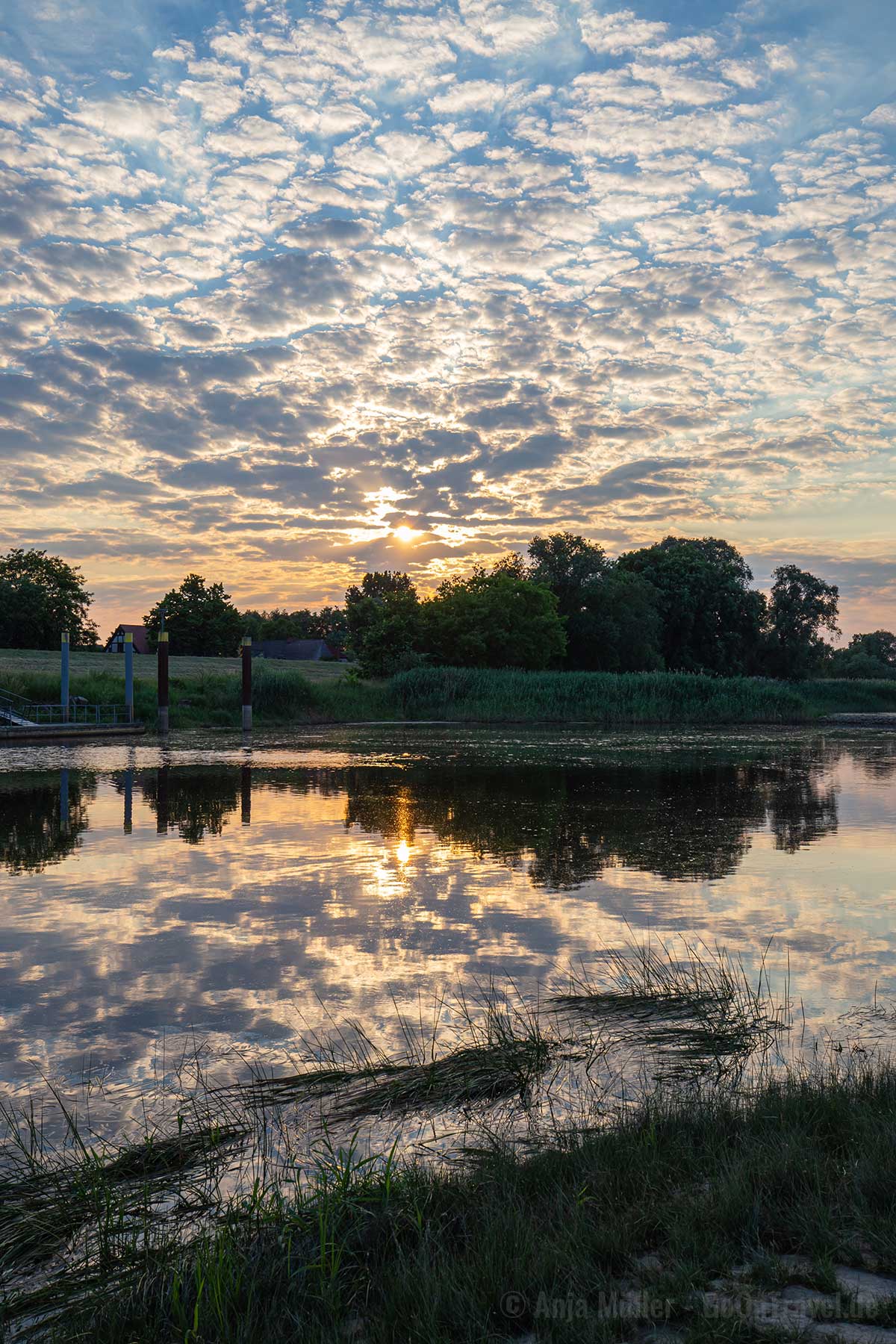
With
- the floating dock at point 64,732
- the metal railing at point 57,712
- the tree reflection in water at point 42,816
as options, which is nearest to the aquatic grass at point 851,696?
the metal railing at point 57,712

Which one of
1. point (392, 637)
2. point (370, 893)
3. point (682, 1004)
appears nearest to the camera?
point (682, 1004)

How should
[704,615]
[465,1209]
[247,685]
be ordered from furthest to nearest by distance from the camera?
[704,615], [247,685], [465,1209]

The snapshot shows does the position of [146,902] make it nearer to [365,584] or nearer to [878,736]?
[878,736]

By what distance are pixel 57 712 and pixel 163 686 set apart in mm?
4645

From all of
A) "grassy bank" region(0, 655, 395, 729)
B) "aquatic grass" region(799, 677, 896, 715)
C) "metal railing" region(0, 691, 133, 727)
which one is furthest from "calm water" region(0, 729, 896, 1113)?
"aquatic grass" region(799, 677, 896, 715)

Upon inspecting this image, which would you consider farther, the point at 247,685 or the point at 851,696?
the point at 851,696

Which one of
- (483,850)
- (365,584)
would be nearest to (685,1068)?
(483,850)

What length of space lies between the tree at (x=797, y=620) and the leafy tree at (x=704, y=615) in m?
2.75

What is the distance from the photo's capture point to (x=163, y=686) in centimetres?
3825

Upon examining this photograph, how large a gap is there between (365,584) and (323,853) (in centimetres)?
11719

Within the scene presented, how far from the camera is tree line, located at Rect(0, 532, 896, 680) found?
62.8 m

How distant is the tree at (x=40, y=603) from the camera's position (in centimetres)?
7788

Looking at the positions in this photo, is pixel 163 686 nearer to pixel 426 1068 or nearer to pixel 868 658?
pixel 426 1068

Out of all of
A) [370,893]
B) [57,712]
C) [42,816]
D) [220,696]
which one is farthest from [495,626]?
[370,893]
